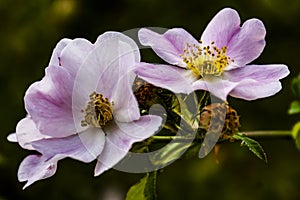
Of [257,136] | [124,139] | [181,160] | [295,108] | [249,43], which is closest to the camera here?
[124,139]

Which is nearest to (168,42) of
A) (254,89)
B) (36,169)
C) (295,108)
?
(254,89)

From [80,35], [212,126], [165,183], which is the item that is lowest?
[165,183]

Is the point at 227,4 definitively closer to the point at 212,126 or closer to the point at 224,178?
the point at 224,178

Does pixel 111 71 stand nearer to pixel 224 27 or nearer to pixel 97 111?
pixel 97 111

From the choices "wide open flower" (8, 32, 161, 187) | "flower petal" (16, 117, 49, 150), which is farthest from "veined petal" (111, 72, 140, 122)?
"flower petal" (16, 117, 49, 150)

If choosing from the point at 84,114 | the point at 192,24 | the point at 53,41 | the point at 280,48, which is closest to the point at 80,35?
the point at 53,41

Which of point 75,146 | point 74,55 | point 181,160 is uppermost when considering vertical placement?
point 74,55
